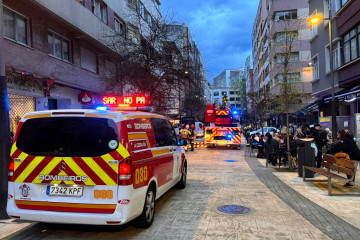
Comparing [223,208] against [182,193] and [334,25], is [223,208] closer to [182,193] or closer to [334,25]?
[182,193]

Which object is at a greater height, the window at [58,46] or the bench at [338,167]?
the window at [58,46]

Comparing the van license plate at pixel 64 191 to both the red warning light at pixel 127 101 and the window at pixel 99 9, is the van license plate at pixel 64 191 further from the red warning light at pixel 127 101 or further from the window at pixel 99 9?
the window at pixel 99 9

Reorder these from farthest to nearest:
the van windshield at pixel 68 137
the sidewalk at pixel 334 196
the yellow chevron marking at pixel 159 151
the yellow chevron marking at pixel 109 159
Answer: the sidewalk at pixel 334 196
the yellow chevron marking at pixel 159 151
the van windshield at pixel 68 137
the yellow chevron marking at pixel 109 159

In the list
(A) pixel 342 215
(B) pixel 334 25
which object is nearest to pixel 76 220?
(A) pixel 342 215

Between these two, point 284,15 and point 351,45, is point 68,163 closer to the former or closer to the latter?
point 351,45

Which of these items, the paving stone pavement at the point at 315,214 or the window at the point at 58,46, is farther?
the window at the point at 58,46

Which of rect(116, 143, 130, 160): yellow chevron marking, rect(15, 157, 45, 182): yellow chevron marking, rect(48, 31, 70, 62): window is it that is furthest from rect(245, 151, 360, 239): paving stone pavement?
rect(48, 31, 70, 62): window

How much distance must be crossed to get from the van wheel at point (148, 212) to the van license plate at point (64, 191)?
3.69 ft

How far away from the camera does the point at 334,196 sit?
280 inches

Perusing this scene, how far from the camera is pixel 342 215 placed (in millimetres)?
5664

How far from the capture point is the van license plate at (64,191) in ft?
14.1

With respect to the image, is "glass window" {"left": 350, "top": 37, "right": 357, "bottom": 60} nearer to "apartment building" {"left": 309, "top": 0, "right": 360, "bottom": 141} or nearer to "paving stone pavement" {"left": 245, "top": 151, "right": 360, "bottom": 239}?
"apartment building" {"left": 309, "top": 0, "right": 360, "bottom": 141}

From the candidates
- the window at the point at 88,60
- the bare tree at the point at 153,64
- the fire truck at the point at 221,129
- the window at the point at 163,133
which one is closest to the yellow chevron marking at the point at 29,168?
the window at the point at 163,133

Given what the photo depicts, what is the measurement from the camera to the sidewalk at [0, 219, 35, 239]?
4801 millimetres
